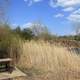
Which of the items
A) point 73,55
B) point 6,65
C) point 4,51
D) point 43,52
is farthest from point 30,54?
point 6,65

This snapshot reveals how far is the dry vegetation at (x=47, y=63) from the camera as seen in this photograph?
7859mm

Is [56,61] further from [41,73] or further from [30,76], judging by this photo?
[30,76]

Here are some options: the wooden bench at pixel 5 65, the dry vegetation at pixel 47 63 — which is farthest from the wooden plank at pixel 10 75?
the dry vegetation at pixel 47 63

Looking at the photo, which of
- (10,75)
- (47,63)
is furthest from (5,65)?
(47,63)

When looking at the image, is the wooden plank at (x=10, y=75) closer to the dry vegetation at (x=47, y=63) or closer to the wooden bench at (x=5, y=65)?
the wooden bench at (x=5, y=65)

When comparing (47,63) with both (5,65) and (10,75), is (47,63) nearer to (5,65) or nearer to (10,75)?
(5,65)

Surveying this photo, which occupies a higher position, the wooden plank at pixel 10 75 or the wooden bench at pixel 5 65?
the wooden bench at pixel 5 65

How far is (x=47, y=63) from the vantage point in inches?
377

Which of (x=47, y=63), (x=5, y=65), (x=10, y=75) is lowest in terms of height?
(x=10, y=75)

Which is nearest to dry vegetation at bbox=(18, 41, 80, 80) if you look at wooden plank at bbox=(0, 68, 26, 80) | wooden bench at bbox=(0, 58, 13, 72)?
wooden plank at bbox=(0, 68, 26, 80)

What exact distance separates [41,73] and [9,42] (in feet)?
8.58

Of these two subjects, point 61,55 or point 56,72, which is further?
point 61,55

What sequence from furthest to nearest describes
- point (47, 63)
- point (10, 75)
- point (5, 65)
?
point (47, 63)
point (5, 65)
point (10, 75)

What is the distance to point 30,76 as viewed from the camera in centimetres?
764
